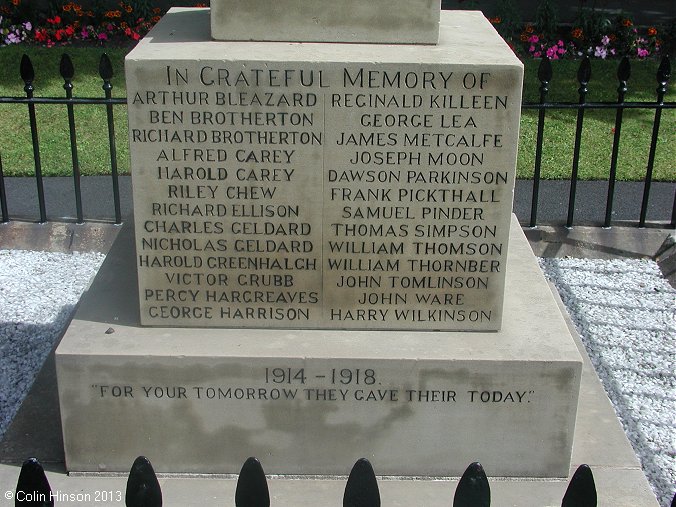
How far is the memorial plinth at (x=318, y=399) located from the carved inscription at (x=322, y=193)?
14cm

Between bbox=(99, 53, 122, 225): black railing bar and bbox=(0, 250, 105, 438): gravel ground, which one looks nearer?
bbox=(0, 250, 105, 438): gravel ground

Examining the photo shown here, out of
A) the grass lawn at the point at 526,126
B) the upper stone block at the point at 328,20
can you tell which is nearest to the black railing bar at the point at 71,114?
the grass lawn at the point at 526,126

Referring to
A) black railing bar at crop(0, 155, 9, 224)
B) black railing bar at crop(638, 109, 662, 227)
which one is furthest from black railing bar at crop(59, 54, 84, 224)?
black railing bar at crop(638, 109, 662, 227)

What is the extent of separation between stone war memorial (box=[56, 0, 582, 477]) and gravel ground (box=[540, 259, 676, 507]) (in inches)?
36.6

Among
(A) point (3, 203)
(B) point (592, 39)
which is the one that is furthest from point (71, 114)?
(B) point (592, 39)

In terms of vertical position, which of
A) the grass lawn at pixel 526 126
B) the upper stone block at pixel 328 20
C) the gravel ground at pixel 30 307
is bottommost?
the gravel ground at pixel 30 307

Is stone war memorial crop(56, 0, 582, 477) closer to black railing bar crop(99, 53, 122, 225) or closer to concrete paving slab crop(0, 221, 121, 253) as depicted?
black railing bar crop(99, 53, 122, 225)

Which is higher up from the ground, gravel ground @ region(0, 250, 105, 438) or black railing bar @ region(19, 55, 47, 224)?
black railing bar @ region(19, 55, 47, 224)

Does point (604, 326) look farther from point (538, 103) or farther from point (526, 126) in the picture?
point (526, 126)

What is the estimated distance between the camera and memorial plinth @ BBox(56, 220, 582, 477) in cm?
362

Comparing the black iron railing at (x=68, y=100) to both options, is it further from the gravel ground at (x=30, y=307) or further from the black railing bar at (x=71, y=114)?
the gravel ground at (x=30, y=307)

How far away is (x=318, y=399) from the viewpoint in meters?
3.67

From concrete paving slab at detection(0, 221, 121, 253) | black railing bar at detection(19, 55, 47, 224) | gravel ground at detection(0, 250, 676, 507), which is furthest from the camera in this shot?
concrete paving slab at detection(0, 221, 121, 253)

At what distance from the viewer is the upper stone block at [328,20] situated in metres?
3.61
